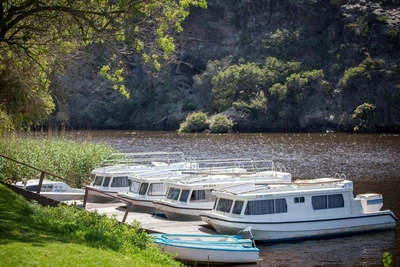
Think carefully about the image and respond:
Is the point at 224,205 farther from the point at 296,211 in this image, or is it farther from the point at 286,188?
the point at 296,211

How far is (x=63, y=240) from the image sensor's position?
14633 mm

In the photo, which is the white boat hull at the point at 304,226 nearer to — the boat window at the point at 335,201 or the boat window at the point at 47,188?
the boat window at the point at 335,201

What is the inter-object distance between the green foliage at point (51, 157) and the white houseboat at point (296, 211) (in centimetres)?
1292

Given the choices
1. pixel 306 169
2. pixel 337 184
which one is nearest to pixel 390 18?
pixel 306 169

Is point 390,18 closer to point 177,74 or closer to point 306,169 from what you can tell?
point 177,74

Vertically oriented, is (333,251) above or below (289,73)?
below

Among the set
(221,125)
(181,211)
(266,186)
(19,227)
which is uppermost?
(221,125)

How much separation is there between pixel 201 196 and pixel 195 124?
7832 cm

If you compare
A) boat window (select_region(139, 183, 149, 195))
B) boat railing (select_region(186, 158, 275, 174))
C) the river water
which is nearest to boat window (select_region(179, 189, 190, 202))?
boat window (select_region(139, 183, 149, 195))

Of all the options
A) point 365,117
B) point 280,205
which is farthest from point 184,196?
point 365,117

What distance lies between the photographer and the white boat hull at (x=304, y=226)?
1011 inches

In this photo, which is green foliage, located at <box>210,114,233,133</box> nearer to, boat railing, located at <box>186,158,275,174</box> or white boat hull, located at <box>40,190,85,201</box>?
boat railing, located at <box>186,158,275,174</box>

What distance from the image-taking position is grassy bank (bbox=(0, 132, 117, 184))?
111ft

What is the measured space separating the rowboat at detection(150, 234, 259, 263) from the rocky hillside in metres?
70.6
